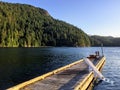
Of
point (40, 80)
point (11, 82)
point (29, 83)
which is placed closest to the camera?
point (29, 83)

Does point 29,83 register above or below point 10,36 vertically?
below

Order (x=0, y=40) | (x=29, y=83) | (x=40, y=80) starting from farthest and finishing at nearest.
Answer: (x=0, y=40) → (x=40, y=80) → (x=29, y=83)

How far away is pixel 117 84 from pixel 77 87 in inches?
494

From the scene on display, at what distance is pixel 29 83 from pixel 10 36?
178 meters

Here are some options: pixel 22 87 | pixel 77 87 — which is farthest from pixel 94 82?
pixel 22 87

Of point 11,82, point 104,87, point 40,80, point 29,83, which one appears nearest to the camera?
point 29,83

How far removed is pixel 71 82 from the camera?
27141mm

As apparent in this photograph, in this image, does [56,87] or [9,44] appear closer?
[56,87]

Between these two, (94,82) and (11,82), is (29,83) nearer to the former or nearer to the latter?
(11,82)

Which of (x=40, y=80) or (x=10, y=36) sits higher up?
(x=10, y=36)

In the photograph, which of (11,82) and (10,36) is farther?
(10,36)

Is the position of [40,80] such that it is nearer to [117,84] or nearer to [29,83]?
[29,83]

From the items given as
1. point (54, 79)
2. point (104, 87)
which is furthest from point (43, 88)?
point (104, 87)

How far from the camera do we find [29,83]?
25719 mm
